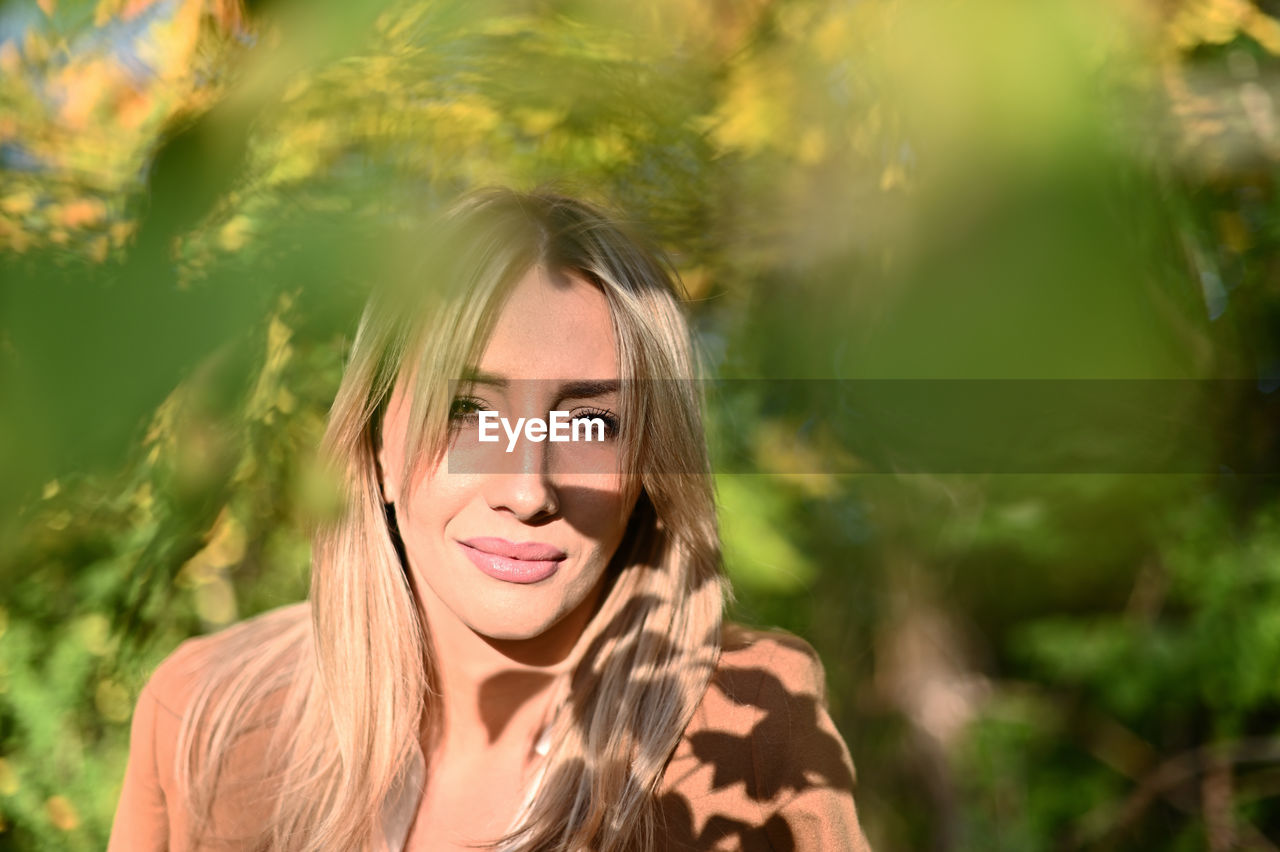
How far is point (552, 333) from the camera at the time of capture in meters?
1.00

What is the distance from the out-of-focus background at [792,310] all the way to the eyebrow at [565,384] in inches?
11.6

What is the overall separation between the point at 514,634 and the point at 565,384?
298 millimetres

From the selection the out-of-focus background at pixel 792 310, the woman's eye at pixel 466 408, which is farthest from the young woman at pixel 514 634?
the out-of-focus background at pixel 792 310

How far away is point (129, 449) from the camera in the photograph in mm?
1312

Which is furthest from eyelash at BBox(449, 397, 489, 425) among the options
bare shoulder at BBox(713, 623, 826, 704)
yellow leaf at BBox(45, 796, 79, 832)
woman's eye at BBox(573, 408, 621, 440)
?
yellow leaf at BBox(45, 796, 79, 832)

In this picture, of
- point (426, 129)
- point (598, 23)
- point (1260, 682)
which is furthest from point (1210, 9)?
point (426, 129)

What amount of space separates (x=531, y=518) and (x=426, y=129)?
66 cm

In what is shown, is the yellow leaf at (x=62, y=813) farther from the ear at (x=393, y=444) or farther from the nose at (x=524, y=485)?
the nose at (x=524, y=485)

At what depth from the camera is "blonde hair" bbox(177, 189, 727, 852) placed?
1031 mm

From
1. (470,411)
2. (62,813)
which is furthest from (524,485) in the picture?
(62,813)

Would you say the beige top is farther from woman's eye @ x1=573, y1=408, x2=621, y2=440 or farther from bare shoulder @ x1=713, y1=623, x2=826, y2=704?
woman's eye @ x1=573, y1=408, x2=621, y2=440

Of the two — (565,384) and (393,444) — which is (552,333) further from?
(393,444)

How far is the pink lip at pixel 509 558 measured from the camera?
1.01m

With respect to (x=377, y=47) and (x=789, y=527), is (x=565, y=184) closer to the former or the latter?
(x=377, y=47)
